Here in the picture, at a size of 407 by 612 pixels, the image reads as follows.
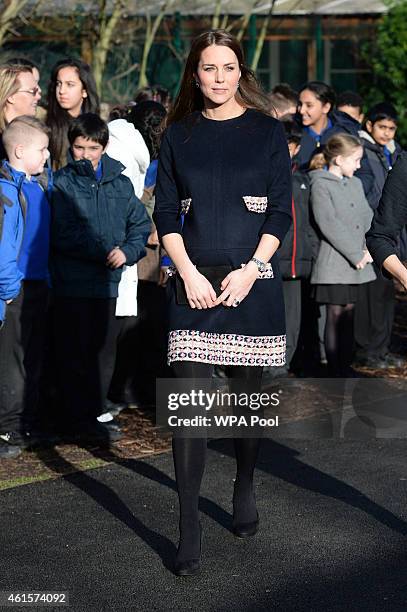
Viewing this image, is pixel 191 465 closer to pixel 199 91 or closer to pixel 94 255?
pixel 199 91

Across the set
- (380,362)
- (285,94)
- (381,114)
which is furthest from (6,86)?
(381,114)

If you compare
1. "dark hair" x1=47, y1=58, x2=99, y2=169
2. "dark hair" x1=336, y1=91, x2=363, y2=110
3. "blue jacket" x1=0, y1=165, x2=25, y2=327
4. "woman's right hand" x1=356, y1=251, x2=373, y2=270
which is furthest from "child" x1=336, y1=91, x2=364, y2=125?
"blue jacket" x1=0, y1=165, x2=25, y2=327

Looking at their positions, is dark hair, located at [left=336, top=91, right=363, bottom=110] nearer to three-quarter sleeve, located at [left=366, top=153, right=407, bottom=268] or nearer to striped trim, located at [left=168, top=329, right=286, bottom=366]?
striped trim, located at [left=168, top=329, right=286, bottom=366]

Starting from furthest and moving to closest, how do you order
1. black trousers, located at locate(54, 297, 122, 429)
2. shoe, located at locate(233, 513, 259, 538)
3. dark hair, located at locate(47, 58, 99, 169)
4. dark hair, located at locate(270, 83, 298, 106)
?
dark hair, located at locate(270, 83, 298, 106) < dark hair, located at locate(47, 58, 99, 169) < black trousers, located at locate(54, 297, 122, 429) < shoe, located at locate(233, 513, 259, 538)

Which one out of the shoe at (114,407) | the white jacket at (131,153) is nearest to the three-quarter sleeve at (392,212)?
the white jacket at (131,153)

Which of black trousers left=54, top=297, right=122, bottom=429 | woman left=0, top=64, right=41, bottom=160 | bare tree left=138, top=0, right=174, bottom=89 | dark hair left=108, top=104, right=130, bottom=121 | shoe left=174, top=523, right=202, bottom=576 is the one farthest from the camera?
bare tree left=138, top=0, right=174, bottom=89

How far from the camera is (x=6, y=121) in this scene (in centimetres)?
786

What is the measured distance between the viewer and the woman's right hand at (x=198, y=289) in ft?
17.2

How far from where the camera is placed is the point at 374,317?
10820 mm

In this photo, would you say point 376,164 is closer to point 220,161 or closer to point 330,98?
point 330,98

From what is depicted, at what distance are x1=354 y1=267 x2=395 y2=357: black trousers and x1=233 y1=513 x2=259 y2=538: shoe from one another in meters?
5.18

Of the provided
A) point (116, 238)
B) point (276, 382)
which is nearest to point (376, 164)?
point (276, 382)

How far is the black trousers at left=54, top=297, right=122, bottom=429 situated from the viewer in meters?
7.75

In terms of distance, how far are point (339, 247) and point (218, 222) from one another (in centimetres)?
434
